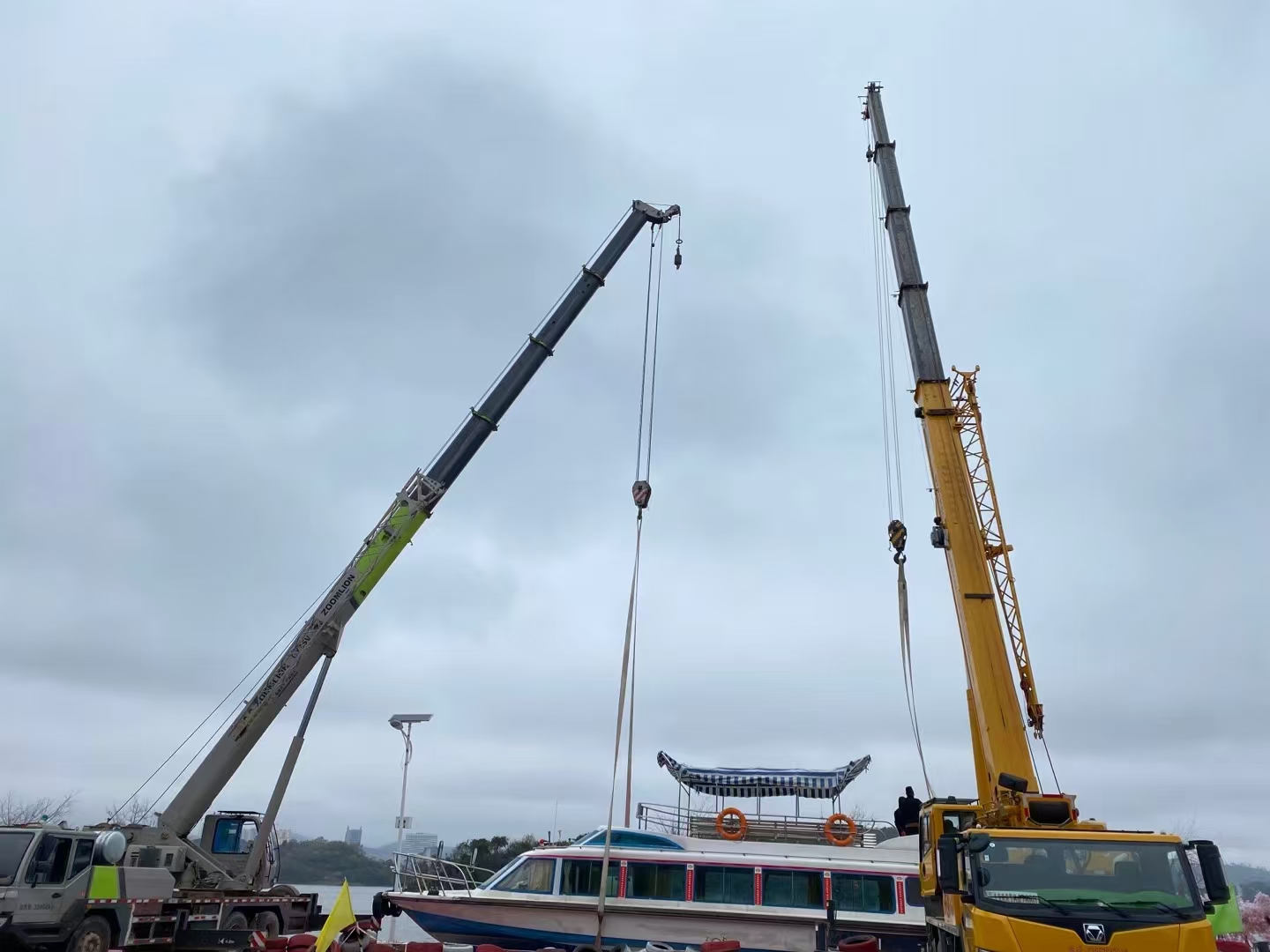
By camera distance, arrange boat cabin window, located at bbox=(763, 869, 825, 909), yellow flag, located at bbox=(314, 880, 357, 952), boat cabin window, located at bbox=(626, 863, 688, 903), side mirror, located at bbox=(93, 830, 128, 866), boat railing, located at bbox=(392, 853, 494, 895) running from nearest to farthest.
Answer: yellow flag, located at bbox=(314, 880, 357, 952) → side mirror, located at bbox=(93, 830, 128, 866) → boat cabin window, located at bbox=(763, 869, 825, 909) → boat cabin window, located at bbox=(626, 863, 688, 903) → boat railing, located at bbox=(392, 853, 494, 895)

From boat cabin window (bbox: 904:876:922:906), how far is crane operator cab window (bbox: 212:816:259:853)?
48.5 feet

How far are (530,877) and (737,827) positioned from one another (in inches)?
204

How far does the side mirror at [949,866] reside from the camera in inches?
380

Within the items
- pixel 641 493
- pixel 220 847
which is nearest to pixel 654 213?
pixel 641 493

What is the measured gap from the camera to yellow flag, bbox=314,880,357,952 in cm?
1175

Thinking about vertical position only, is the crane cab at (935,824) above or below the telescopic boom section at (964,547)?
below

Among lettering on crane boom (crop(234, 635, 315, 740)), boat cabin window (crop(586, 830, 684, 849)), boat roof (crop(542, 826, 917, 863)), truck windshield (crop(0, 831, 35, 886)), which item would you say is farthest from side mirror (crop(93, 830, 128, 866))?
boat cabin window (crop(586, 830, 684, 849))

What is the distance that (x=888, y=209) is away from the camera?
19094 millimetres

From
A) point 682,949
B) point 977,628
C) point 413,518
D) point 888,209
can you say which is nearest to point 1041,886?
point 977,628

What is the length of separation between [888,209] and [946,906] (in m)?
14.0

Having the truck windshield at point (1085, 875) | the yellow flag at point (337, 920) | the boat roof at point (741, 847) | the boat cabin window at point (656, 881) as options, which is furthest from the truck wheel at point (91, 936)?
the truck windshield at point (1085, 875)

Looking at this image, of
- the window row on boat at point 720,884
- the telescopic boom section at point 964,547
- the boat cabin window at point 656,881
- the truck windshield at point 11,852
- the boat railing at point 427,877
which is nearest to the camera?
the telescopic boom section at point 964,547

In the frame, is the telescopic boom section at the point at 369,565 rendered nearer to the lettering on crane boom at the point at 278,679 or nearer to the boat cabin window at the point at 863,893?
the lettering on crane boom at the point at 278,679

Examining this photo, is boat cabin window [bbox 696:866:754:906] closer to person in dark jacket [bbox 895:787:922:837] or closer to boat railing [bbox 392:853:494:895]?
person in dark jacket [bbox 895:787:922:837]
